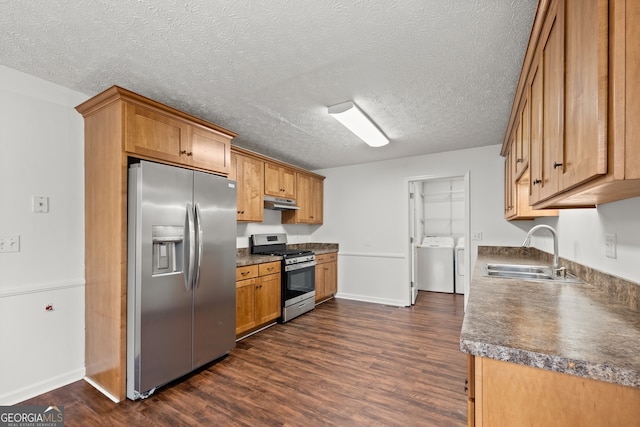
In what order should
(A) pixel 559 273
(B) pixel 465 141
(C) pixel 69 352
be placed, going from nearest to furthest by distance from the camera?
(A) pixel 559 273
(C) pixel 69 352
(B) pixel 465 141

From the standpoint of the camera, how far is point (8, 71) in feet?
6.78

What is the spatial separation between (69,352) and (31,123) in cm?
182

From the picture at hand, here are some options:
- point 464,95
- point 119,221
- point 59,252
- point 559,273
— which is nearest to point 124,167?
point 119,221

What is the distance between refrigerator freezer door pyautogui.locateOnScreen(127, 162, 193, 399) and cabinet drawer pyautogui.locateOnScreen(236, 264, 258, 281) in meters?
0.80

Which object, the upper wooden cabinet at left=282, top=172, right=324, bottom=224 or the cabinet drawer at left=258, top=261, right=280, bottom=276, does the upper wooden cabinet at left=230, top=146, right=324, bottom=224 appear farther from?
the cabinet drawer at left=258, top=261, right=280, bottom=276

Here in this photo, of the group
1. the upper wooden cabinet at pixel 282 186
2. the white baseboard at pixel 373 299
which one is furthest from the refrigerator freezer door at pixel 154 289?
the white baseboard at pixel 373 299

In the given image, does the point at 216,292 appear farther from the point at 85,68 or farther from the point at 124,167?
the point at 85,68

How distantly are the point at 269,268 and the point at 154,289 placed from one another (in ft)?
5.14

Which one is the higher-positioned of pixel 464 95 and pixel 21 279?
pixel 464 95

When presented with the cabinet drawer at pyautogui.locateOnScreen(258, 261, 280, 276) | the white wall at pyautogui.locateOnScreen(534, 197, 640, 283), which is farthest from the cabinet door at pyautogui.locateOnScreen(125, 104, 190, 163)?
the white wall at pyautogui.locateOnScreen(534, 197, 640, 283)

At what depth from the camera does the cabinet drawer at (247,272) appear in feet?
10.3

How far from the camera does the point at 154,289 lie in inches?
85.0

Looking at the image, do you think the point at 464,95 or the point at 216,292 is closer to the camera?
the point at 464,95

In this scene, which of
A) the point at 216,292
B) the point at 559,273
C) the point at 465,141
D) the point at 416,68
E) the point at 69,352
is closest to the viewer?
the point at 416,68
